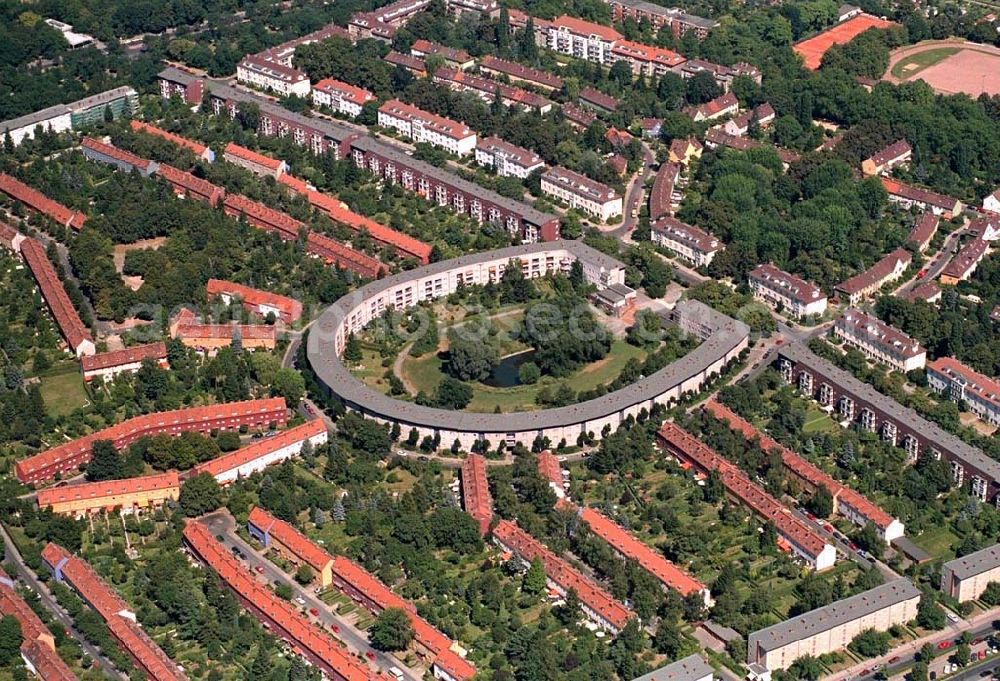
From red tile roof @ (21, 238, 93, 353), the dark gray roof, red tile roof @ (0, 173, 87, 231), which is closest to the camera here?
red tile roof @ (21, 238, 93, 353)

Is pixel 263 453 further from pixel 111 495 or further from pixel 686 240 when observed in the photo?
pixel 686 240

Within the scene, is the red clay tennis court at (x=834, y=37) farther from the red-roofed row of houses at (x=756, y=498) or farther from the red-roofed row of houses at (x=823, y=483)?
the red-roofed row of houses at (x=756, y=498)

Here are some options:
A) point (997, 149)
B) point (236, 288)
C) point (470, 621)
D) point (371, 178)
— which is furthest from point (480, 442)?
point (997, 149)

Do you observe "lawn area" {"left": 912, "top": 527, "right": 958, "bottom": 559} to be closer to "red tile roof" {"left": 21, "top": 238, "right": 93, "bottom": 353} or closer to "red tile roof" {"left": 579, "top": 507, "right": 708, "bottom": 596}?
"red tile roof" {"left": 579, "top": 507, "right": 708, "bottom": 596}

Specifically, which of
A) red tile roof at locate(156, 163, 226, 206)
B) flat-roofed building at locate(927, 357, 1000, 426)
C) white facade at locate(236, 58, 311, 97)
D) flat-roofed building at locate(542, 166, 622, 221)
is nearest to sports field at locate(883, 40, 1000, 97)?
flat-roofed building at locate(542, 166, 622, 221)

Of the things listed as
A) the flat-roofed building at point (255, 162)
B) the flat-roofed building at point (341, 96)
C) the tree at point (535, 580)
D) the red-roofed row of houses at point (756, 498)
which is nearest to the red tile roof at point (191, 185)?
the flat-roofed building at point (255, 162)
